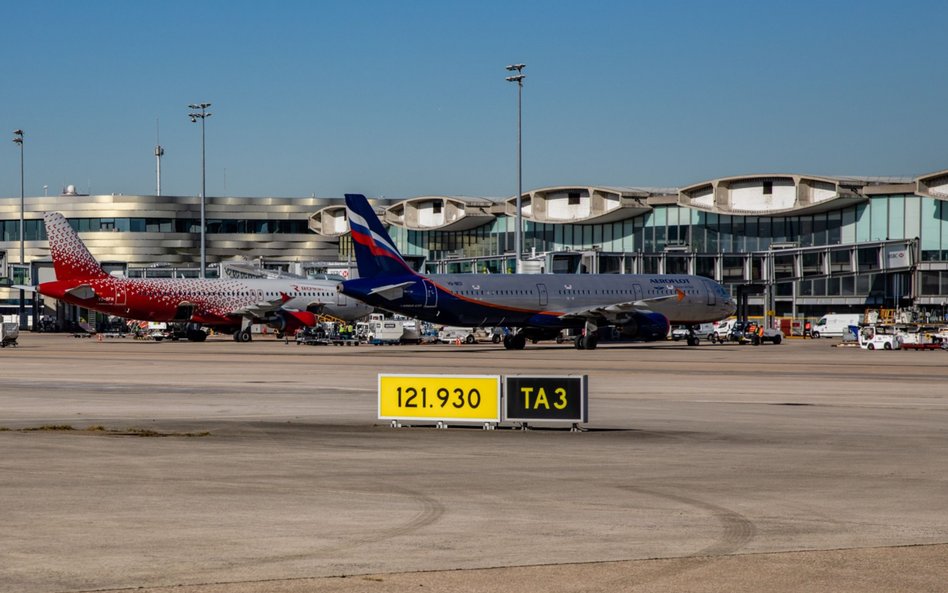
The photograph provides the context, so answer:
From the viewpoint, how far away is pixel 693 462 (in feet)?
63.6

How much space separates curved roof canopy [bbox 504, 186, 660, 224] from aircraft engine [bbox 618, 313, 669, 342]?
48.4 m

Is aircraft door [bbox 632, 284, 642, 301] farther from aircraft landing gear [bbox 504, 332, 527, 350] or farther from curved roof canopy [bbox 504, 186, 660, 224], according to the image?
curved roof canopy [bbox 504, 186, 660, 224]

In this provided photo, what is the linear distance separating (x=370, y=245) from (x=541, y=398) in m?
44.3

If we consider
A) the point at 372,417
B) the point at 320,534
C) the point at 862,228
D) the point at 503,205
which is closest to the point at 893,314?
the point at 862,228

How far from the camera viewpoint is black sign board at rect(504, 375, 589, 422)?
971 inches

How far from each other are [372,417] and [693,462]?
32.2 ft

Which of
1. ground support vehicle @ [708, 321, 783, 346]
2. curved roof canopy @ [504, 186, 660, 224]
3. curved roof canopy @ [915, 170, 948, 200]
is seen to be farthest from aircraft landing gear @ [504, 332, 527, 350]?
curved roof canopy @ [504, 186, 660, 224]

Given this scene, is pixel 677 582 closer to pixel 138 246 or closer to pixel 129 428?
pixel 129 428

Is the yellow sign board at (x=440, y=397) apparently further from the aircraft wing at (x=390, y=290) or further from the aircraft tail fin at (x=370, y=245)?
the aircraft tail fin at (x=370, y=245)

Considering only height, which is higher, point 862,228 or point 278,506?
point 862,228

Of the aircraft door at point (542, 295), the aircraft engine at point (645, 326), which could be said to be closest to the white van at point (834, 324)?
the aircraft engine at point (645, 326)

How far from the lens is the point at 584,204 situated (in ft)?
417

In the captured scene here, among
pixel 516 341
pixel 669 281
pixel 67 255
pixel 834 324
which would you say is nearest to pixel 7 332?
pixel 67 255

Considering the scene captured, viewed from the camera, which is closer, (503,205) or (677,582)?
(677,582)
